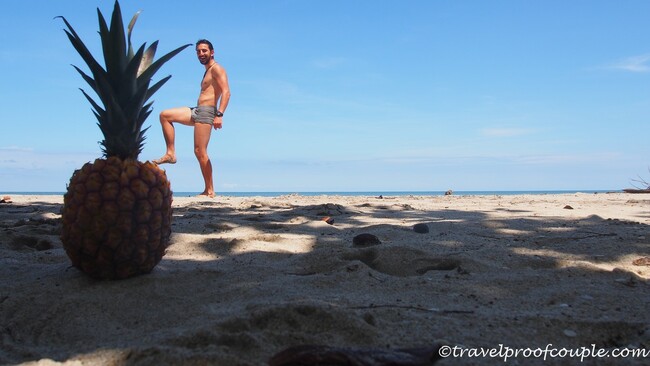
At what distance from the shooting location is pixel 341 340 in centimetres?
142

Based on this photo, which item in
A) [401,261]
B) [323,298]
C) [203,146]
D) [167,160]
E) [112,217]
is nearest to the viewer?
[323,298]

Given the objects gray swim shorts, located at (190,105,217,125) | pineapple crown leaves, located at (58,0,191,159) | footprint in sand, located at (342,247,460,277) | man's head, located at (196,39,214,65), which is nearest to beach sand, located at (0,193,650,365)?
footprint in sand, located at (342,247,460,277)

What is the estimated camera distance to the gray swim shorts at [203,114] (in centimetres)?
821

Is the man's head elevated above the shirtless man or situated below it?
above

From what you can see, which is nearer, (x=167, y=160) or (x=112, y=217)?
(x=112, y=217)

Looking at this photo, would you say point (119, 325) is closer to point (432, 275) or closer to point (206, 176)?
point (432, 275)

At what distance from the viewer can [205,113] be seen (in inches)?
324

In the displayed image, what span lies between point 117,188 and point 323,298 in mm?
1042

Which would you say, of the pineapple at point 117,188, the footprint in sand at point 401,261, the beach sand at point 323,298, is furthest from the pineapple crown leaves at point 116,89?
the footprint in sand at point 401,261

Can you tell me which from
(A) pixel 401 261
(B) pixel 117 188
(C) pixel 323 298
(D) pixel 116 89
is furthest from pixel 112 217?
(A) pixel 401 261

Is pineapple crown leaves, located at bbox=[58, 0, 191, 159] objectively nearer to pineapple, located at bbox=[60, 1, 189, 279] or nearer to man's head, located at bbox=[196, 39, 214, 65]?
pineapple, located at bbox=[60, 1, 189, 279]

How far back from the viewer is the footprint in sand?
97.2 inches

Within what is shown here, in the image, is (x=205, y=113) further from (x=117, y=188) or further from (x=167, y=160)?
(x=117, y=188)

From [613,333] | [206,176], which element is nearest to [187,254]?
[613,333]
